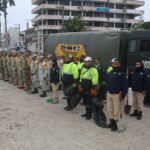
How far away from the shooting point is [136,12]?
90.9 metres

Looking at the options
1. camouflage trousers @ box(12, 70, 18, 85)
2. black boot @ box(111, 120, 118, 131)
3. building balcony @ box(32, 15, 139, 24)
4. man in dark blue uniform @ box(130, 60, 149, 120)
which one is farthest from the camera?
building balcony @ box(32, 15, 139, 24)

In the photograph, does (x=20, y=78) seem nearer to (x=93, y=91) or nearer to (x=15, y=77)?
(x=15, y=77)

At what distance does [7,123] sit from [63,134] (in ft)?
6.20

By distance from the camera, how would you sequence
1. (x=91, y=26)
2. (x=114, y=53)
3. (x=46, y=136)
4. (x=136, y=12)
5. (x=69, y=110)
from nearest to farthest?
(x=46, y=136) → (x=69, y=110) → (x=114, y=53) → (x=91, y=26) → (x=136, y=12)

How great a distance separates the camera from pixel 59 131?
8469 mm

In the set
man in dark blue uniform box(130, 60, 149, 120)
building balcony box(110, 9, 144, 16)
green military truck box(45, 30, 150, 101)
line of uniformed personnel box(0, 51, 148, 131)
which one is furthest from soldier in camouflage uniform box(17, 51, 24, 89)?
building balcony box(110, 9, 144, 16)

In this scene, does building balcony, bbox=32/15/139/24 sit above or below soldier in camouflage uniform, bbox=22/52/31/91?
above

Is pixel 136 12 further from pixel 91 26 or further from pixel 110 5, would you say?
pixel 91 26

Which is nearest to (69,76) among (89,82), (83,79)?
(83,79)

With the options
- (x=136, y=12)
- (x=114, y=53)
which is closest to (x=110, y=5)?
(x=136, y=12)

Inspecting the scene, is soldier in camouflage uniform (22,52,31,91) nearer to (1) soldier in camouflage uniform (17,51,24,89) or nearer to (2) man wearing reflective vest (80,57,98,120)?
(1) soldier in camouflage uniform (17,51,24,89)

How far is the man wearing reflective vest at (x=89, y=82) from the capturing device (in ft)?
31.3

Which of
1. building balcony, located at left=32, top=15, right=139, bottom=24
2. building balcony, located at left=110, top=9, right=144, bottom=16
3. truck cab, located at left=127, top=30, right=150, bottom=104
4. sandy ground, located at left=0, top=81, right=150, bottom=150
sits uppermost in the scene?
building balcony, located at left=110, top=9, right=144, bottom=16

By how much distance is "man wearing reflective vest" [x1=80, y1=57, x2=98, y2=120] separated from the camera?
954 cm
